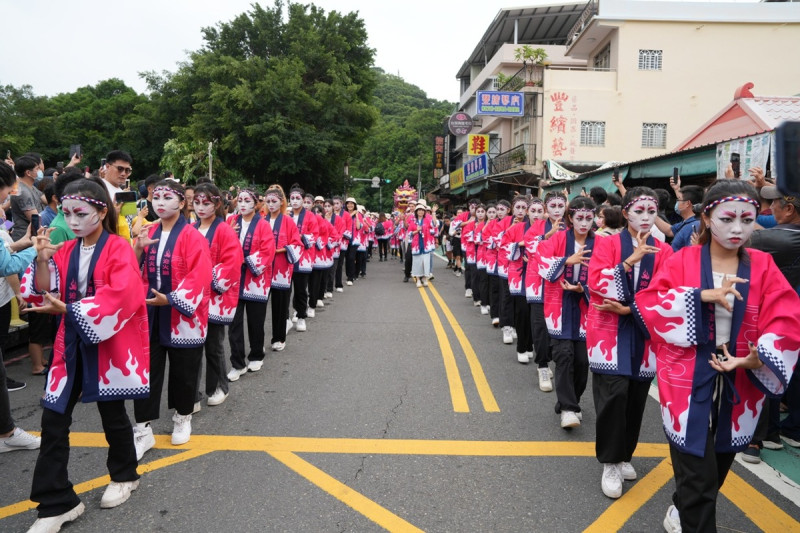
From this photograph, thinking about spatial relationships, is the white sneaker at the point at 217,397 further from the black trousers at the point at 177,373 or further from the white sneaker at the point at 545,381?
the white sneaker at the point at 545,381

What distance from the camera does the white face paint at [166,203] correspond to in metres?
4.13

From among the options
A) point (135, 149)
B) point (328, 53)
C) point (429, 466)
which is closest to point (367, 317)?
point (429, 466)

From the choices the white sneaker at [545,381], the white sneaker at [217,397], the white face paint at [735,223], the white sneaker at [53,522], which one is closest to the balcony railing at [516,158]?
the white sneaker at [545,381]

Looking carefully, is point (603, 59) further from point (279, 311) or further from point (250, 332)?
point (250, 332)

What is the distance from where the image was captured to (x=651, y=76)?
2358cm

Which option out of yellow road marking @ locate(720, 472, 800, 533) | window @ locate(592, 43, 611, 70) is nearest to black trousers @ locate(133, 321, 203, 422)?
yellow road marking @ locate(720, 472, 800, 533)

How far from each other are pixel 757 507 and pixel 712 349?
4.28 ft

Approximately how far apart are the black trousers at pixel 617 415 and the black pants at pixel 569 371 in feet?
2.48

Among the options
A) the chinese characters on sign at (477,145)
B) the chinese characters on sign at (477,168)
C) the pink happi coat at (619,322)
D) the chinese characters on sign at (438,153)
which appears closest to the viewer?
the pink happi coat at (619,322)

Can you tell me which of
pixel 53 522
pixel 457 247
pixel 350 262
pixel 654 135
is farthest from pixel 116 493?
pixel 654 135

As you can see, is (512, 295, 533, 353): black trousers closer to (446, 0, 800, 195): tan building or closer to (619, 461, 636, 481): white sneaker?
(619, 461, 636, 481): white sneaker

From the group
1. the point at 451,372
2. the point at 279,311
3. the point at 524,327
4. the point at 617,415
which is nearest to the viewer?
the point at 617,415

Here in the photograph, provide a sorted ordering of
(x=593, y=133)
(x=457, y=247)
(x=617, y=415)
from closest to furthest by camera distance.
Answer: (x=617, y=415), (x=457, y=247), (x=593, y=133)

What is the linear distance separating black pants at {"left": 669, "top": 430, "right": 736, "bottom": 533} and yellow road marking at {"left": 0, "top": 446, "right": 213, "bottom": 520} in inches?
118
